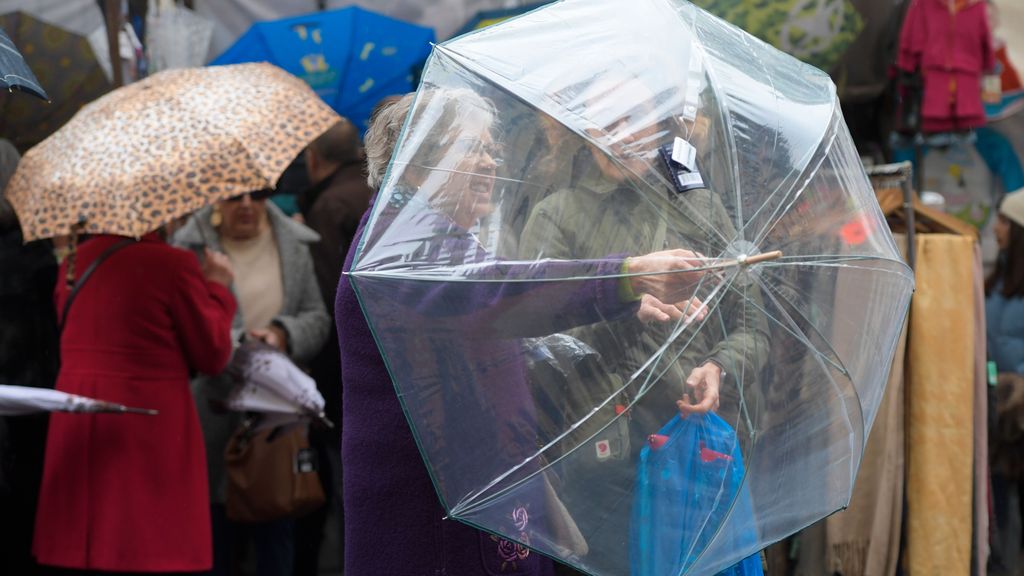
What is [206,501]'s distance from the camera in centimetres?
417

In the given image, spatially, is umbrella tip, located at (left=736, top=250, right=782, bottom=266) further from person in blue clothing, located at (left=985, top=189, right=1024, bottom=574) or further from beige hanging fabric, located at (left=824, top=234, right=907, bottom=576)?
person in blue clothing, located at (left=985, top=189, right=1024, bottom=574)

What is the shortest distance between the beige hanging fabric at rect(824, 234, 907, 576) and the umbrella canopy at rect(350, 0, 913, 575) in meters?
1.92

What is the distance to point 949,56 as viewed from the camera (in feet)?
18.7

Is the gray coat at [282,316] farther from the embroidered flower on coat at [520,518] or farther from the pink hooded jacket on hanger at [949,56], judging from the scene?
the pink hooded jacket on hanger at [949,56]

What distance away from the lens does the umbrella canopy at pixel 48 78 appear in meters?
4.73

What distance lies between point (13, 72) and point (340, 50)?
3.04 m

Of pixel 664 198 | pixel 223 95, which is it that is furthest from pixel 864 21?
pixel 664 198

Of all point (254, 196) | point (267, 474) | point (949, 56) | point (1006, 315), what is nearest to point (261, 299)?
point (254, 196)

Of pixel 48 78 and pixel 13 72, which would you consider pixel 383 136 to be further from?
pixel 48 78

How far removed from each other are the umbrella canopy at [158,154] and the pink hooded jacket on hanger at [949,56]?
3.04m

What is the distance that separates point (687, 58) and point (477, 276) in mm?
633

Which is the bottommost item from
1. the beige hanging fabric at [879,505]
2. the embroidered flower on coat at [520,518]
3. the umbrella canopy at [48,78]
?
the beige hanging fabric at [879,505]

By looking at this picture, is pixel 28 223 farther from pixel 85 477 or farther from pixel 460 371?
pixel 460 371

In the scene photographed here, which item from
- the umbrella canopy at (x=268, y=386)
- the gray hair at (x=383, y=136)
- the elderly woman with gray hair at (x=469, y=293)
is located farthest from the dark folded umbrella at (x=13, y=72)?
the umbrella canopy at (x=268, y=386)
